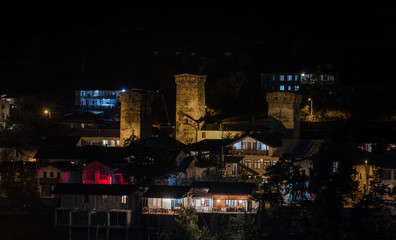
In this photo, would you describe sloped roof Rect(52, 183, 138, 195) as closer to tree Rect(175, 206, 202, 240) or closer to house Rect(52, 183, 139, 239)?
house Rect(52, 183, 139, 239)

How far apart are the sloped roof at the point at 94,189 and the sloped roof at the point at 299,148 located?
1149 cm

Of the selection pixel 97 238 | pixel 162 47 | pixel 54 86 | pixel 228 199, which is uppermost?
pixel 162 47

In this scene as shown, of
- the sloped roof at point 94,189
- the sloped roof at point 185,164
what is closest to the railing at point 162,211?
the sloped roof at point 94,189

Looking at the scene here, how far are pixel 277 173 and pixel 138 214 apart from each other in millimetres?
8085

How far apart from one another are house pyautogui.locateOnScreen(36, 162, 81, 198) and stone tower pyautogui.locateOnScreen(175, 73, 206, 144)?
12.3 m

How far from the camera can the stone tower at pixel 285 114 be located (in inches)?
1966

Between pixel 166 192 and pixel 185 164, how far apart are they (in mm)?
6322

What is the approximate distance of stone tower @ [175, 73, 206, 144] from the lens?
5091cm

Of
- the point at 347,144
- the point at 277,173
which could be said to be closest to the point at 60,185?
the point at 277,173

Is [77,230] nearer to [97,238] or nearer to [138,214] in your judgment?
[97,238]

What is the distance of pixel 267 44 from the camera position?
106 metres

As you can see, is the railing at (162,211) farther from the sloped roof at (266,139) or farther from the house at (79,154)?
the sloped roof at (266,139)

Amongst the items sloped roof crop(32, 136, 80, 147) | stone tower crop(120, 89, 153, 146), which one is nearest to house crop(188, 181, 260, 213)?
stone tower crop(120, 89, 153, 146)

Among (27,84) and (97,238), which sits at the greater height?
(27,84)
